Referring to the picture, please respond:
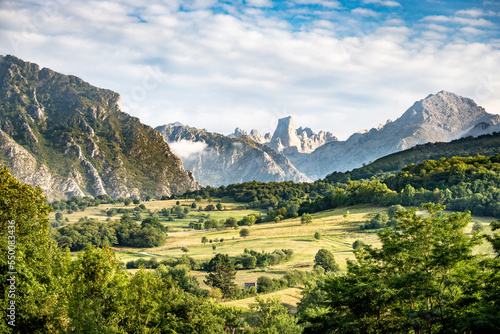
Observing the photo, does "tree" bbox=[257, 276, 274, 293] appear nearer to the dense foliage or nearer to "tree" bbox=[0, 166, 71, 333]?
"tree" bbox=[0, 166, 71, 333]

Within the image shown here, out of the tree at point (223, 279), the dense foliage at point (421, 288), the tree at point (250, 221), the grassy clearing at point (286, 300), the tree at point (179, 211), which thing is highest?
the dense foliage at point (421, 288)

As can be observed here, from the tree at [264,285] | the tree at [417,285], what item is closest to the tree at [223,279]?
the tree at [264,285]

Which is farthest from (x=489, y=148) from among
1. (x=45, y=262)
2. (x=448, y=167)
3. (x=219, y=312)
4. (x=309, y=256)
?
(x=45, y=262)

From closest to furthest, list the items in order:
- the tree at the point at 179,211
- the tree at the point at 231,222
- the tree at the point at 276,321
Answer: the tree at the point at 276,321 < the tree at the point at 231,222 < the tree at the point at 179,211

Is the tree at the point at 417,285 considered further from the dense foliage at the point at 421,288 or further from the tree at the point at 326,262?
the tree at the point at 326,262

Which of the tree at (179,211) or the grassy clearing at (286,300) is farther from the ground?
the tree at (179,211)

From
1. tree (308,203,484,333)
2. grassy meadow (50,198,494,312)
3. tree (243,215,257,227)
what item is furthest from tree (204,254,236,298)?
tree (243,215,257,227)

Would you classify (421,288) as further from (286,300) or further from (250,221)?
(250,221)

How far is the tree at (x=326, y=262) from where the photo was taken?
68.8 m

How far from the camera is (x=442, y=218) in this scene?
2297 cm

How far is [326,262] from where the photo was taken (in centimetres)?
6962

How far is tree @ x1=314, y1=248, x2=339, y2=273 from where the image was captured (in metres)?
68.8

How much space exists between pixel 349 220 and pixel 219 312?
7904 cm

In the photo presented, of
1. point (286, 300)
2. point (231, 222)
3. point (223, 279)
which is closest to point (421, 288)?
point (286, 300)
